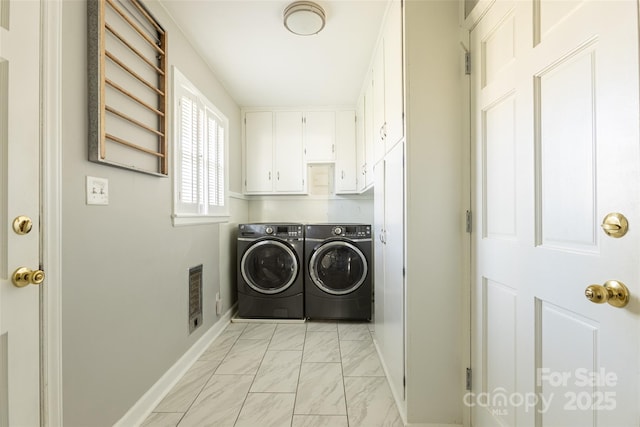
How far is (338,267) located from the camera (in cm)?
275

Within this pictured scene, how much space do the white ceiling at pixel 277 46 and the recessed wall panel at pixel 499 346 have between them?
173 cm

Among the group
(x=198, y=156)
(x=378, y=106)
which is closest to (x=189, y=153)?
(x=198, y=156)

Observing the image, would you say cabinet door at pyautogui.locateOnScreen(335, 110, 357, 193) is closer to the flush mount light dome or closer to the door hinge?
the flush mount light dome

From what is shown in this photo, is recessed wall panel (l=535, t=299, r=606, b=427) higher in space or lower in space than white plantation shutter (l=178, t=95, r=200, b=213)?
lower

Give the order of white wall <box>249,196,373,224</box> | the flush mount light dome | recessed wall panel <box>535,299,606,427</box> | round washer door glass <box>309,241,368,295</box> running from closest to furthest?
recessed wall panel <box>535,299,606,427</box> < the flush mount light dome < round washer door glass <box>309,241,368,295</box> < white wall <box>249,196,373,224</box>

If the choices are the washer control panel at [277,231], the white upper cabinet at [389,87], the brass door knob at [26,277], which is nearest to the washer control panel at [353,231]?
the washer control panel at [277,231]

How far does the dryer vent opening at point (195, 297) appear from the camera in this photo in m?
2.06

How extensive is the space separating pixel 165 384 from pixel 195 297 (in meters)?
0.61

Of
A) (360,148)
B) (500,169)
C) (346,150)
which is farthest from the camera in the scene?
(346,150)

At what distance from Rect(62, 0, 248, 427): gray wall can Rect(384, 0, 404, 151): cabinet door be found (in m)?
1.40

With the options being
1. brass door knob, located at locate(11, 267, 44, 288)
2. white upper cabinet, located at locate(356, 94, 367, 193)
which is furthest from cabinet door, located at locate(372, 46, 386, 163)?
brass door knob, located at locate(11, 267, 44, 288)

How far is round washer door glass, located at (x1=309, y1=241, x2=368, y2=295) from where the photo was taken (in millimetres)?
2721

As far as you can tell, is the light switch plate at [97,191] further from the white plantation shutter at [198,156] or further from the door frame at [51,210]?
the white plantation shutter at [198,156]

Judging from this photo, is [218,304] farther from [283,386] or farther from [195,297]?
[283,386]
